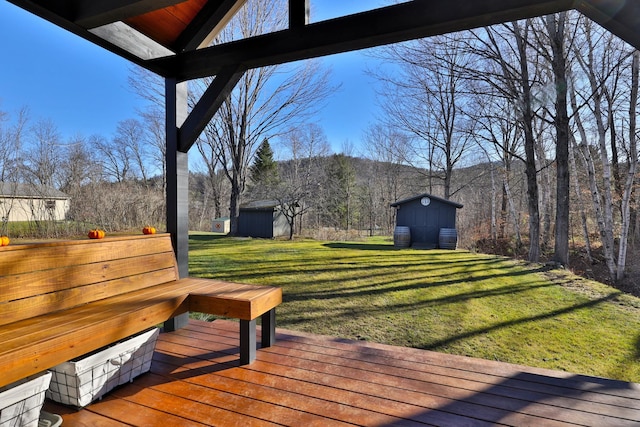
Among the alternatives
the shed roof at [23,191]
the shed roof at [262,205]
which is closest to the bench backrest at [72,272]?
the shed roof at [23,191]

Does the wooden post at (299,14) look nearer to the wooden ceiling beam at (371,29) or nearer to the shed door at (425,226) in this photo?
the wooden ceiling beam at (371,29)

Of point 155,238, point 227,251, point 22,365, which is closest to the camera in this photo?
point 22,365

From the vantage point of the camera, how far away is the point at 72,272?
5.79 feet

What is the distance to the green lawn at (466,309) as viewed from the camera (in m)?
2.78

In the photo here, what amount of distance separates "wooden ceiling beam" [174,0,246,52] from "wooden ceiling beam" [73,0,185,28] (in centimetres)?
74

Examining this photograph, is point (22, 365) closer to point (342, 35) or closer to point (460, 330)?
point (342, 35)

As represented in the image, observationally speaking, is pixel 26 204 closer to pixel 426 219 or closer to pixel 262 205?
pixel 262 205

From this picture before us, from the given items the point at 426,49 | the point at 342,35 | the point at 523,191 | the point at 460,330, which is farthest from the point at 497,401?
the point at 523,191

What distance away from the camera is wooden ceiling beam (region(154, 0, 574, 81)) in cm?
169

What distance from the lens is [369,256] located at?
24.6ft

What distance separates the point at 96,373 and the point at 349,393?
53.2 inches

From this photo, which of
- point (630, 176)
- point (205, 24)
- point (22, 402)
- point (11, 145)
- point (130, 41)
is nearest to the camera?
point (22, 402)

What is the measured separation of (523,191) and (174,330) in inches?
717

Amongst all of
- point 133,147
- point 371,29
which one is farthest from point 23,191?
point 133,147
